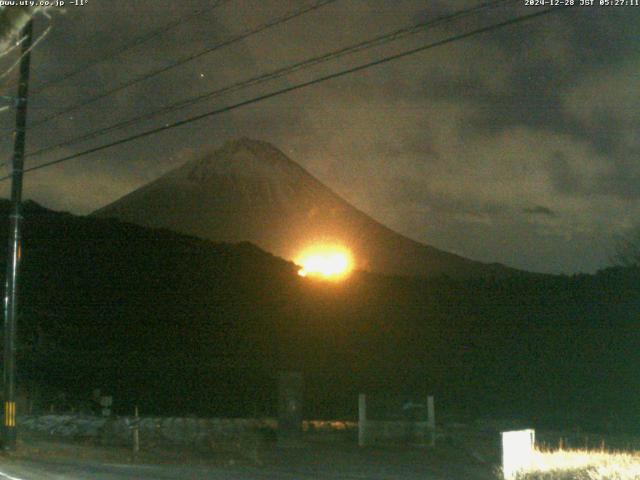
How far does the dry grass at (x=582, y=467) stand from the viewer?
12609 mm

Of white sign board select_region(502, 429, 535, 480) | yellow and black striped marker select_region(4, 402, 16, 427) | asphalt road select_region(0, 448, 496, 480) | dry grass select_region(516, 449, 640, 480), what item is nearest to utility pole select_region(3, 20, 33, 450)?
yellow and black striped marker select_region(4, 402, 16, 427)

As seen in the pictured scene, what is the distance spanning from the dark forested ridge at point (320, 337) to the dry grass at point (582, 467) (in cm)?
1370

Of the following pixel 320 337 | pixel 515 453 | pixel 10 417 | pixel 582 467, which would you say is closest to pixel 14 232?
pixel 10 417

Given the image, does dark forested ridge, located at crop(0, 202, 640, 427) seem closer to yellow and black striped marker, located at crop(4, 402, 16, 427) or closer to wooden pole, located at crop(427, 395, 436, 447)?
wooden pole, located at crop(427, 395, 436, 447)

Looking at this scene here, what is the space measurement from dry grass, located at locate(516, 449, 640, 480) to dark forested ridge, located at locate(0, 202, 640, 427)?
13699 mm

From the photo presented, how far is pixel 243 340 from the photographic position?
152 ft

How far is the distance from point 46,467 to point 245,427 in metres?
8.22

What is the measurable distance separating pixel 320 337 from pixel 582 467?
31.3m

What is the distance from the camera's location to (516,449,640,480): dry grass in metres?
12.6

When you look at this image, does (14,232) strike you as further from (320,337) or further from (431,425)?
(320,337)

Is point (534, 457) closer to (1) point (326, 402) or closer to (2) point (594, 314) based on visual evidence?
(1) point (326, 402)

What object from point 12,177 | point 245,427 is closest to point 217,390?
point 245,427

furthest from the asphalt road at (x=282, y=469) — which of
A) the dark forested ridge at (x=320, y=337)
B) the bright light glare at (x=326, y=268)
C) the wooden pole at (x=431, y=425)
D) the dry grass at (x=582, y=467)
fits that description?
the bright light glare at (x=326, y=268)

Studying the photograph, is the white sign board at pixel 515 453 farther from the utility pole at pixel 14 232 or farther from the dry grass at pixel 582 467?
the utility pole at pixel 14 232
